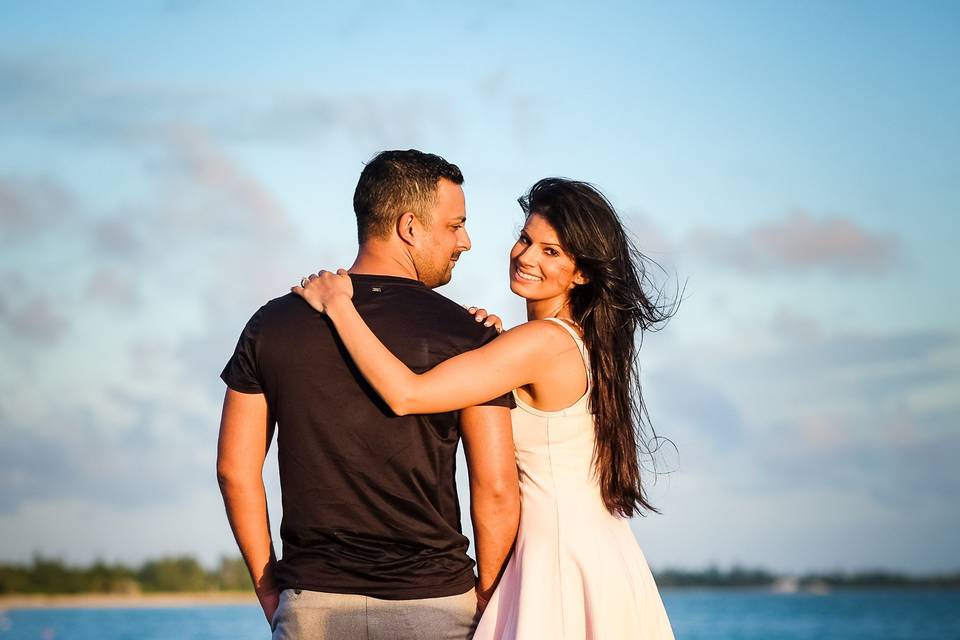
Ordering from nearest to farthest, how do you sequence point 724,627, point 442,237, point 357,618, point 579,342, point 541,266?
point 357,618
point 442,237
point 579,342
point 541,266
point 724,627

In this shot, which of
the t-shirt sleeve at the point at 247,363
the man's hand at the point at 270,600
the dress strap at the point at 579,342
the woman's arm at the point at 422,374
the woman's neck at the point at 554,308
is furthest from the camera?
the woman's neck at the point at 554,308

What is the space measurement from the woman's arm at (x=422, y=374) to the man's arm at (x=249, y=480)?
1.40ft

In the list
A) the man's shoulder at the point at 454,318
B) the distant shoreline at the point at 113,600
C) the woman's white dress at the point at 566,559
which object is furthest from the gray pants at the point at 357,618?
the distant shoreline at the point at 113,600

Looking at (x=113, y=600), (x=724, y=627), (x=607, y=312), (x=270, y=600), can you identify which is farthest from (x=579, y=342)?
(x=113, y=600)

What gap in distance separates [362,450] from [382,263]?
2.07ft

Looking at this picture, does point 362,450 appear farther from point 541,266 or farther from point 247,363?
point 541,266

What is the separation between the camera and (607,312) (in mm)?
4297

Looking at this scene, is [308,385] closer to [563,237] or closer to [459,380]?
[459,380]

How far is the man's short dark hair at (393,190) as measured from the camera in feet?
12.8

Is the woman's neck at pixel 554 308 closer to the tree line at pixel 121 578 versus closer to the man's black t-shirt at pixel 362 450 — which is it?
the man's black t-shirt at pixel 362 450

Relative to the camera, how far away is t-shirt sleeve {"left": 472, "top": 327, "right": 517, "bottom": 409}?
3.81 m

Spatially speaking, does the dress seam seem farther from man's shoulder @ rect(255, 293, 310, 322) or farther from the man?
man's shoulder @ rect(255, 293, 310, 322)

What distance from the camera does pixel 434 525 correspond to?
3.66 metres

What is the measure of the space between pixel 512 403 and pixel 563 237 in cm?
68
